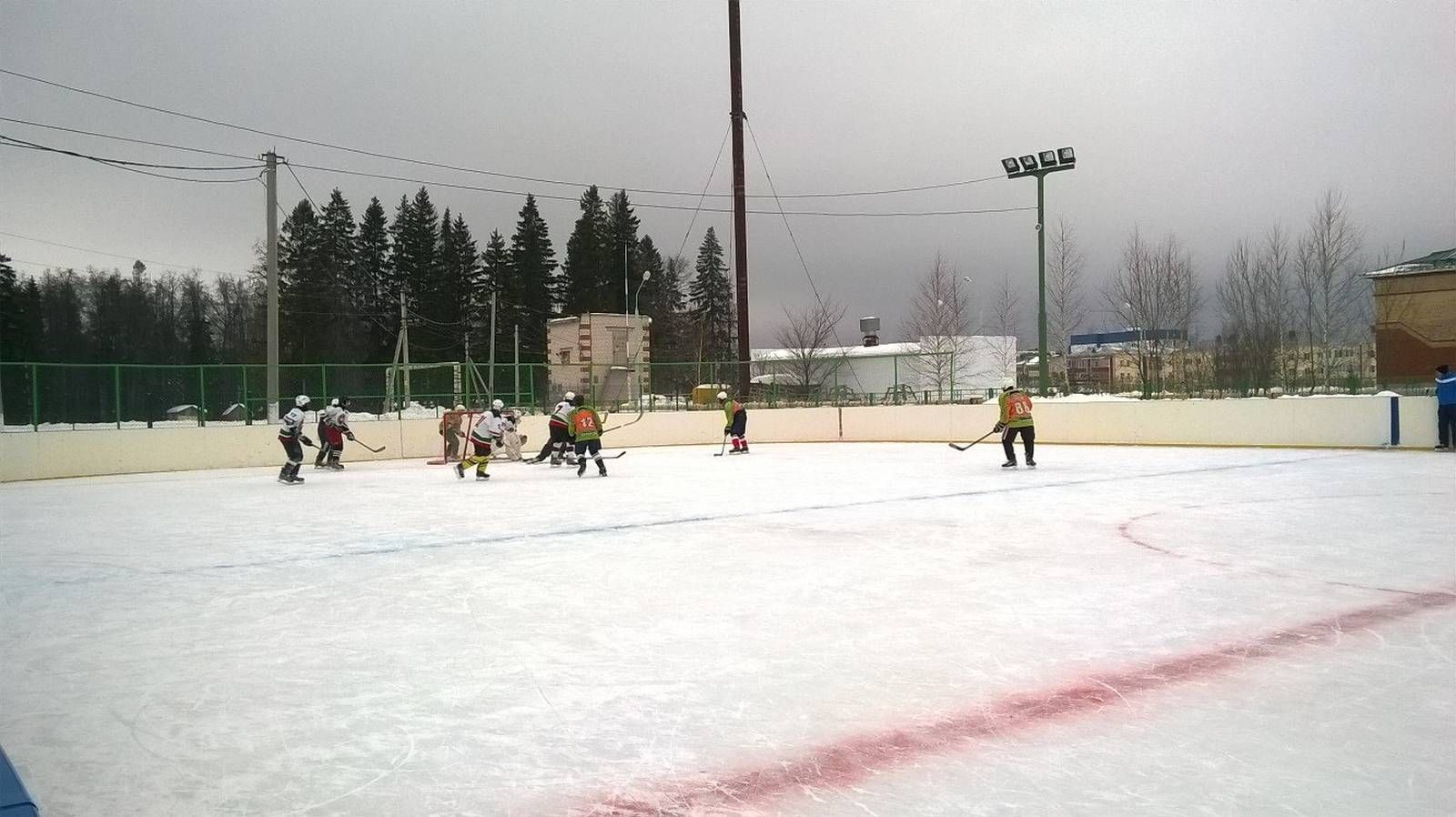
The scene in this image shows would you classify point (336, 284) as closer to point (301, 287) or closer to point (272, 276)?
point (301, 287)

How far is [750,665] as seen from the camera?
4.29 meters

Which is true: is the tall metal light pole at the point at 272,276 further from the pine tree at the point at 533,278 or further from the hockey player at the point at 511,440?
the pine tree at the point at 533,278

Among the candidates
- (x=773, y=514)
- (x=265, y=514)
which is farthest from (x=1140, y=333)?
(x=265, y=514)

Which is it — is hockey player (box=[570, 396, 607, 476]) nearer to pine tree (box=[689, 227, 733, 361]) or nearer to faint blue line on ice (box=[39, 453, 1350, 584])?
faint blue line on ice (box=[39, 453, 1350, 584])

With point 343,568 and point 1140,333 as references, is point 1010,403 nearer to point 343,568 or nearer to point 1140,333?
point 343,568

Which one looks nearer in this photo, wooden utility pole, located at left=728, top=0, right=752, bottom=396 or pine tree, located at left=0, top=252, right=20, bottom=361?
pine tree, located at left=0, top=252, right=20, bottom=361

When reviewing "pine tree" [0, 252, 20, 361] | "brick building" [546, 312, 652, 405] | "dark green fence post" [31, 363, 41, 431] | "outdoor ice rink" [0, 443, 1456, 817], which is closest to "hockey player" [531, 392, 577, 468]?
"outdoor ice rink" [0, 443, 1456, 817]

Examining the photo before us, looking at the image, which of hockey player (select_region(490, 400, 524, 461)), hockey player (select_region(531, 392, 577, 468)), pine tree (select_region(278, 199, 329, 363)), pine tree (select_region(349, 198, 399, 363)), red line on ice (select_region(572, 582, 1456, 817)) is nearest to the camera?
red line on ice (select_region(572, 582, 1456, 817))

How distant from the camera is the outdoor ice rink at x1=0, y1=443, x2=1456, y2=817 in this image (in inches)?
116

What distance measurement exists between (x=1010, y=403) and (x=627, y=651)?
1146 cm

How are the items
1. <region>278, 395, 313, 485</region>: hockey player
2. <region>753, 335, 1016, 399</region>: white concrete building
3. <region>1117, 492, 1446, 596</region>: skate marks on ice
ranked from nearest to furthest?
<region>1117, 492, 1446, 596</region>: skate marks on ice
<region>278, 395, 313, 485</region>: hockey player
<region>753, 335, 1016, 399</region>: white concrete building

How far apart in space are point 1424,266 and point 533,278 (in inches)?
1882

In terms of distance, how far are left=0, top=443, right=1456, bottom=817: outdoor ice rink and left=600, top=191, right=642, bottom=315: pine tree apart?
5638 centimetres

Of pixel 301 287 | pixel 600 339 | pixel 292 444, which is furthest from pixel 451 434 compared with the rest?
pixel 301 287
